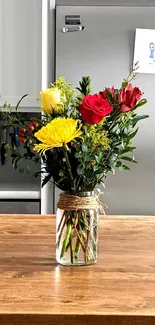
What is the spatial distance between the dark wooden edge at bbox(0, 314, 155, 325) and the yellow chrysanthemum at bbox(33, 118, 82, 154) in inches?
14.6

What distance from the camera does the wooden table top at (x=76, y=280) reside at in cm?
110

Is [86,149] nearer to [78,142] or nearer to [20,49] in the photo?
[78,142]

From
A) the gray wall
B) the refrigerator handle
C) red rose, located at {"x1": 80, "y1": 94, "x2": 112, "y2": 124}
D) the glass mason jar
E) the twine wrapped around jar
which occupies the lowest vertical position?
the glass mason jar

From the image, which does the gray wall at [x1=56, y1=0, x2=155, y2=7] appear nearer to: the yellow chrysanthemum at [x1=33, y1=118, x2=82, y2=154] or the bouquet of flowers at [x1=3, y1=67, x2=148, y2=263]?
the bouquet of flowers at [x1=3, y1=67, x2=148, y2=263]

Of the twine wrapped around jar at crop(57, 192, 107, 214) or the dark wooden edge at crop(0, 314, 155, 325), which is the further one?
the twine wrapped around jar at crop(57, 192, 107, 214)

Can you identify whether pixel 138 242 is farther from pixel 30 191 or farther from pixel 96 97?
pixel 30 191

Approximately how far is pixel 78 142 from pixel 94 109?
0.35 feet

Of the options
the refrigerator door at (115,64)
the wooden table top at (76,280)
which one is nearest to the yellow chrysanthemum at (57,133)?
the wooden table top at (76,280)

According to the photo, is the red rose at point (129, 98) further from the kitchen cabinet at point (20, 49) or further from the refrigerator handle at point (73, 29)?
the kitchen cabinet at point (20, 49)

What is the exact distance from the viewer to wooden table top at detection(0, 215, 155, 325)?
110 centimetres

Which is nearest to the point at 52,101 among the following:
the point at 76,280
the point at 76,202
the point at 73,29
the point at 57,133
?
the point at 57,133

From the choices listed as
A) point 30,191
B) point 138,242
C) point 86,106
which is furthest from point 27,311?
point 30,191

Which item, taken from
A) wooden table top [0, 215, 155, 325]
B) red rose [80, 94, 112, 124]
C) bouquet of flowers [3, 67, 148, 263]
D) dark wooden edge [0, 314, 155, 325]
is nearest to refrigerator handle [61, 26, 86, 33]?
wooden table top [0, 215, 155, 325]

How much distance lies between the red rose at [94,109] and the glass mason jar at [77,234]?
20 cm
